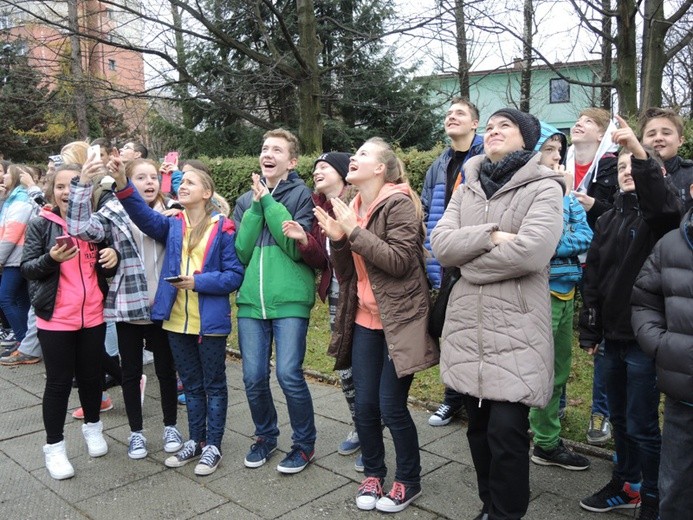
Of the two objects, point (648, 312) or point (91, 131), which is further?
point (91, 131)

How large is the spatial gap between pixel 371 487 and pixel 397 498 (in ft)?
0.57

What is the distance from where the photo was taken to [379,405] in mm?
3490

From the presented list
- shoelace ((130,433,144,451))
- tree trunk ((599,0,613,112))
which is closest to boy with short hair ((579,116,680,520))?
shoelace ((130,433,144,451))

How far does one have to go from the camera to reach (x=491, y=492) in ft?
9.70

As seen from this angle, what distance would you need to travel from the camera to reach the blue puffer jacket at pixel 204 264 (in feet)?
12.9

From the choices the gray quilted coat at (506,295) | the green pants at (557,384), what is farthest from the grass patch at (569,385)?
the gray quilted coat at (506,295)

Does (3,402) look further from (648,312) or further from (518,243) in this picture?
(648,312)

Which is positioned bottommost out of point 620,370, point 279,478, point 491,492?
point 279,478

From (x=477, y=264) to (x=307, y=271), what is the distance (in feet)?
4.57

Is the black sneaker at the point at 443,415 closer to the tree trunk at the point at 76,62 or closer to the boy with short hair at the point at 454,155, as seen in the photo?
the boy with short hair at the point at 454,155

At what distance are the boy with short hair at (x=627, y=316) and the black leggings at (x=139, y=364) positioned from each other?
8.99 ft

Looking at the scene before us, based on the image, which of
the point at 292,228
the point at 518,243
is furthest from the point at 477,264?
the point at 292,228

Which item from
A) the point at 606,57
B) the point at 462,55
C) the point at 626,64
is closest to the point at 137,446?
the point at 626,64

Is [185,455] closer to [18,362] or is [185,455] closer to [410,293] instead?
[410,293]
